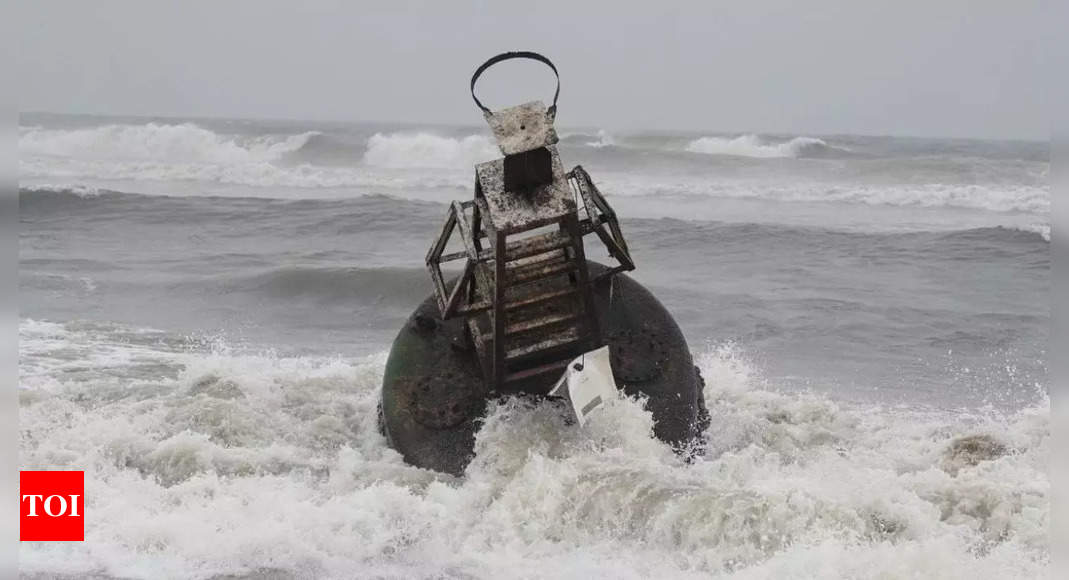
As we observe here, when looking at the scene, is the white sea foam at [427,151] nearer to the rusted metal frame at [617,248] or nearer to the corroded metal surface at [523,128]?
the rusted metal frame at [617,248]

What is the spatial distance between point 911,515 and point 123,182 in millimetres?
25523

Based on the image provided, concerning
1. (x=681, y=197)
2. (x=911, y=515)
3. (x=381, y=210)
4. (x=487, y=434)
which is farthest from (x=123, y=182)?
(x=911, y=515)

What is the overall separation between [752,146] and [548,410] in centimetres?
2759

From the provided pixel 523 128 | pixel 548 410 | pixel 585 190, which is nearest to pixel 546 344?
pixel 548 410

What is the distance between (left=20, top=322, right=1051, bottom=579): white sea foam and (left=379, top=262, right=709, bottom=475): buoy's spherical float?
0.51ft

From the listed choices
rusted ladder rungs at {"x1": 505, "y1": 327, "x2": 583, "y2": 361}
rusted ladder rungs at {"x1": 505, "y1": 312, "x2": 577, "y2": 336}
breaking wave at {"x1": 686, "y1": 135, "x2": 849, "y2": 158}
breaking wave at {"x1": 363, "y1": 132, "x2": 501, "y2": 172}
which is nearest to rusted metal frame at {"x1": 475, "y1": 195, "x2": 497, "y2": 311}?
rusted ladder rungs at {"x1": 505, "y1": 312, "x2": 577, "y2": 336}

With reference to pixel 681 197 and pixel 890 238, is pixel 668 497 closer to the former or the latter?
pixel 890 238

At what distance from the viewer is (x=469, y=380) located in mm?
6535

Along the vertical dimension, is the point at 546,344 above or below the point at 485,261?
below

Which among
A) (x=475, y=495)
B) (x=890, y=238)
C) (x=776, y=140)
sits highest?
(x=776, y=140)

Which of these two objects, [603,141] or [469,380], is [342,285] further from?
[603,141]

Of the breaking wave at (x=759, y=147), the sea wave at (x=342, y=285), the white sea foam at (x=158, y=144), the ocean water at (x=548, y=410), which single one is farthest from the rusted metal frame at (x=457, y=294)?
the white sea foam at (x=158, y=144)

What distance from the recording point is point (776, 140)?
110ft

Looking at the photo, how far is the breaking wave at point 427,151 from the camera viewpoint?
31.4 meters
